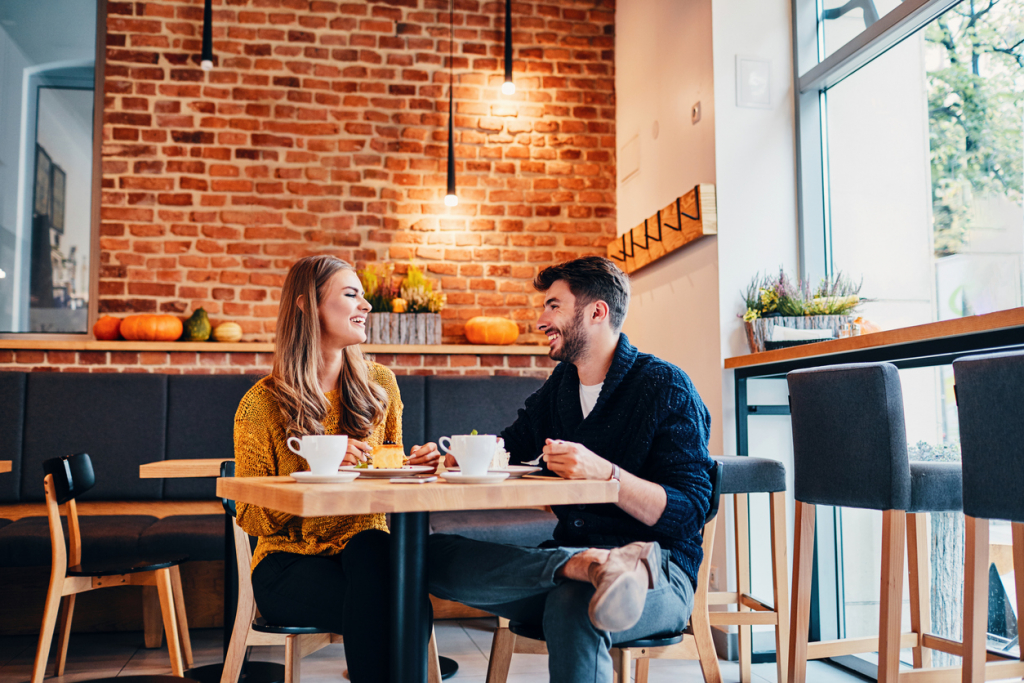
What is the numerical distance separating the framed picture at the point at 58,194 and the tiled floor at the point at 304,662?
6.58ft

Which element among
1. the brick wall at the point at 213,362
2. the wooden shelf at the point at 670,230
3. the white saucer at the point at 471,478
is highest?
the wooden shelf at the point at 670,230

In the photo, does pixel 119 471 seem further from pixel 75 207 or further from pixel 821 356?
pixel 821 356

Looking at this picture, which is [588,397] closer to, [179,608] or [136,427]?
[179,608]

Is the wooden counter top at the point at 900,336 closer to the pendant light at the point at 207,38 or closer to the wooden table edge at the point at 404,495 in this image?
the wooden table edge at the point at 404,495

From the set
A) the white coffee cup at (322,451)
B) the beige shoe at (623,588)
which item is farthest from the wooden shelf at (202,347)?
the beige shoe at (623,588)

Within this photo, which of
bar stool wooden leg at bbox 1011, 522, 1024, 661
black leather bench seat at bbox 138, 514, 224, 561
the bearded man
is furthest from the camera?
black leather bench seat at bbox 138, 514, 224, 561

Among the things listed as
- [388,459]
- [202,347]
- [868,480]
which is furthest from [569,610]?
A: [202,347]

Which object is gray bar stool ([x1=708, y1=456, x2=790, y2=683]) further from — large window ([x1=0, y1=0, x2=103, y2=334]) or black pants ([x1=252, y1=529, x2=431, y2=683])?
large window ([x1=0, y1=0, x2=103, y2=334])

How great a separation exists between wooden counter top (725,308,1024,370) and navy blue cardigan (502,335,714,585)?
0.66m

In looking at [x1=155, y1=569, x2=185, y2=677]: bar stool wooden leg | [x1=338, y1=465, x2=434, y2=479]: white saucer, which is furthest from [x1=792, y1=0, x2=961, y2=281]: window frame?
[x1=155, y1=569, x2=185, y2=677]: bar stool wooden leg

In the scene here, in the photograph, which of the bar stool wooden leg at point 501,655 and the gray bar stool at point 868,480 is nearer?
the bar stool wooden leg at point 501,655

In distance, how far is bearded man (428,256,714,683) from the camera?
4.29 ft

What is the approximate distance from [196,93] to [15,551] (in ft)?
7.79

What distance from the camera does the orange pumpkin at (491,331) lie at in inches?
161
